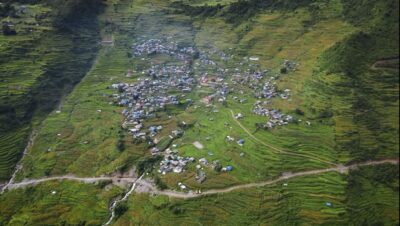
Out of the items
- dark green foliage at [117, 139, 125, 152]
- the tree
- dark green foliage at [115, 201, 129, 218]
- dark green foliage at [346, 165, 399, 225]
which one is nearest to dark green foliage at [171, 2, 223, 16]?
the tree

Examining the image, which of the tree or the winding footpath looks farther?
the tree

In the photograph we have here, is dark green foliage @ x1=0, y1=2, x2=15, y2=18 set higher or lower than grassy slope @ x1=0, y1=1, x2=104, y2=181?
higher

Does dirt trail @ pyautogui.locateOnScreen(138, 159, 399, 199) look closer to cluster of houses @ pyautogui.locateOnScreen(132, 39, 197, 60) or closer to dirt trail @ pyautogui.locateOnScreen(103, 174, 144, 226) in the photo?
dirt trail @ pyautogui.locateOnScreen(103, 174, 144, 226)

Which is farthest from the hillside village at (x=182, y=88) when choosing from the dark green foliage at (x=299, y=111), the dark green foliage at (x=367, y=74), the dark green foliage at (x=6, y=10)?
the dark green foliage at (x=6, y=10)

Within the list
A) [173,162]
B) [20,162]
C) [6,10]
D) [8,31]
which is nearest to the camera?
[173,162]

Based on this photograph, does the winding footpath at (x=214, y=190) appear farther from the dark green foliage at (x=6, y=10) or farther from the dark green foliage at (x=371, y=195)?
the dark green foliage at (x=6, y=10)

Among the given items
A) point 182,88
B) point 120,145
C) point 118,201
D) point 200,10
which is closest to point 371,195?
point 118,201

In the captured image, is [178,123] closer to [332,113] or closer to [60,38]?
[332,113]

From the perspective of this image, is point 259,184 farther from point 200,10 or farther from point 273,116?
point 200,10
